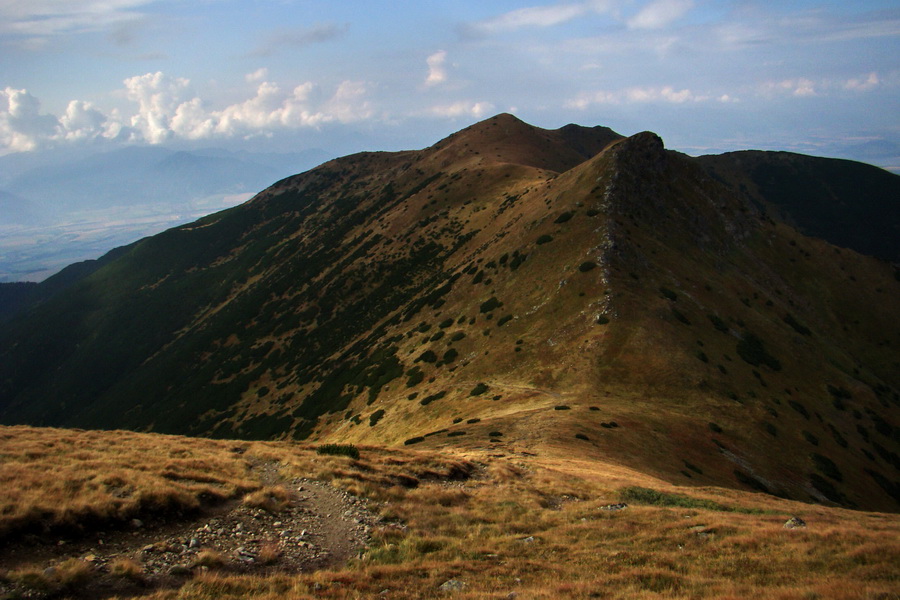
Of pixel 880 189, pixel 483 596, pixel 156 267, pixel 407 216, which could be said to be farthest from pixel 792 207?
pixel 156 267

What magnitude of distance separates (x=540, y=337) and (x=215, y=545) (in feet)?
123

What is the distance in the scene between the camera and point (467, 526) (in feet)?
52.2

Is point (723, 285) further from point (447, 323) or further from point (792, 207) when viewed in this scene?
point (792, 207)

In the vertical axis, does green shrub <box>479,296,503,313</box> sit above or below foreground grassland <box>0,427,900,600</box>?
above

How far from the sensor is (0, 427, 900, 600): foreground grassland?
10383 mm

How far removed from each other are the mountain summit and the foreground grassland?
30.5 ft

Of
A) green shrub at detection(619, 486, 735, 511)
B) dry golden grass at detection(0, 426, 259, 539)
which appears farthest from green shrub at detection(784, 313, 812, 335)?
dry golden grass at detection(0, 426, 259, 539)

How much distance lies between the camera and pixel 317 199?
17938 centimetres

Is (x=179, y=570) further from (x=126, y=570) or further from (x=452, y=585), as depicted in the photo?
(x=452, y=585)

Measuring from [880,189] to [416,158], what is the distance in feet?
655

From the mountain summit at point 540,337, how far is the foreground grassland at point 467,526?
9300 mm

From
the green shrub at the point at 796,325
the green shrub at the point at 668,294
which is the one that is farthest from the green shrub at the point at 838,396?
the green shrub at the point at 668,294

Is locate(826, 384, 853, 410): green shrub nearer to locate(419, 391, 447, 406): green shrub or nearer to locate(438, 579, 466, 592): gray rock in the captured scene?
locate(419, 391, 447, 406): green shrub

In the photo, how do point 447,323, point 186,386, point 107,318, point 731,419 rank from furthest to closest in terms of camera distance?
point 107,318, point 186,386, point 447,323, point 731,419
